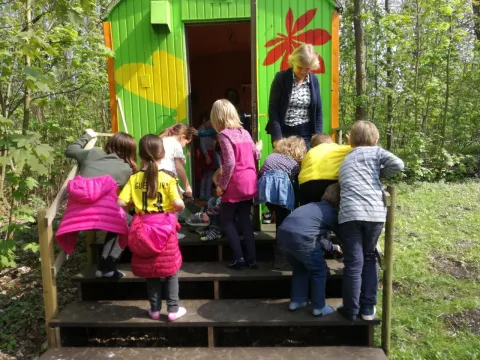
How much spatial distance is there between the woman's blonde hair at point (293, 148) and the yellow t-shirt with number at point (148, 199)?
1.09m

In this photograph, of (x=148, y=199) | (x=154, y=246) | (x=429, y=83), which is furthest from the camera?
(x=429, y=83)

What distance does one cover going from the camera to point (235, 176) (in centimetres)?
366

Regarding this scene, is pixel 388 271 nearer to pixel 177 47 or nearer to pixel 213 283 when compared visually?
pixel 213 283

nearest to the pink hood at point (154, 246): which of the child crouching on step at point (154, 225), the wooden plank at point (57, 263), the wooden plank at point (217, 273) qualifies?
the child crouching on step at point (154, 225)

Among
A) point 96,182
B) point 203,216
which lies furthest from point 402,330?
point 96,182

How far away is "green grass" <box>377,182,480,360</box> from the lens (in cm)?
343

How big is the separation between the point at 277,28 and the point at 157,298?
11.9 ft

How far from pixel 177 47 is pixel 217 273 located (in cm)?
305

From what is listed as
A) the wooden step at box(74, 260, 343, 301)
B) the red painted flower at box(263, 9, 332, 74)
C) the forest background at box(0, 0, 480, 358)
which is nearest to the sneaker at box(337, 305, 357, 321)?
the wooden step at box(74, 260, 343, 301)

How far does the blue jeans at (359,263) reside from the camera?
3.08 metres

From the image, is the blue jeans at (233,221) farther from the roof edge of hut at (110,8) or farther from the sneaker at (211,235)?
the roof edge of hut at (110,8)

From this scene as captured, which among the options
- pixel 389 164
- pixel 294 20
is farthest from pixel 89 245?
pixel 294 20

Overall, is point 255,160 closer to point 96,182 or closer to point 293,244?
point 293,244

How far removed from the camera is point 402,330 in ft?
11.9
